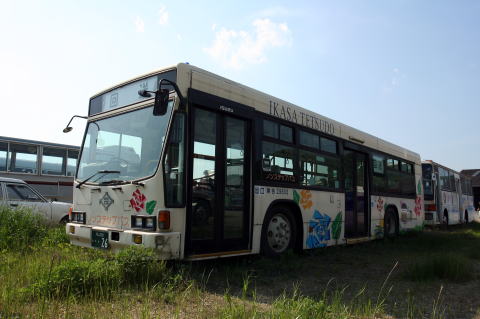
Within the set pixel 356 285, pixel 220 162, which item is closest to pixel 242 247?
pixel 220 162

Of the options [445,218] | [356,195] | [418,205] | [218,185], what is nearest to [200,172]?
[218,185]

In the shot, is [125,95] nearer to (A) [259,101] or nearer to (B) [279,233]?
(A) [259,101]

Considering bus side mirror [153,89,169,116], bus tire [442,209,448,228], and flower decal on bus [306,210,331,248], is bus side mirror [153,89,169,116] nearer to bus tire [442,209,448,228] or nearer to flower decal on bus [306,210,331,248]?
flower decal on bus [306,210,331,248]

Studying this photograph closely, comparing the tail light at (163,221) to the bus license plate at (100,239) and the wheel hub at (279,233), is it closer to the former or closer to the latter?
the bus license plate at (100,239)

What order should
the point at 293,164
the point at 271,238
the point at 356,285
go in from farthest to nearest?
the point at 293,164
the point at 271,238
the point at 356,285

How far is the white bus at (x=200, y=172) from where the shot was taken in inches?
199

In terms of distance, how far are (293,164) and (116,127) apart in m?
3.27

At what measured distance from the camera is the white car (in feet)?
31.1

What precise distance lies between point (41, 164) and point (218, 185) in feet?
34.9

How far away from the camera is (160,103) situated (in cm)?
477

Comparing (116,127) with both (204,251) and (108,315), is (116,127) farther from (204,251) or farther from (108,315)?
(108,315)

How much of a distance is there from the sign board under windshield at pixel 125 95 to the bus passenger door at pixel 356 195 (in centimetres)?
518

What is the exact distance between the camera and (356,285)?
520 cm

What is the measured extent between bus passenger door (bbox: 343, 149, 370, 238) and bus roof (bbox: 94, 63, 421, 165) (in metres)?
0.48
